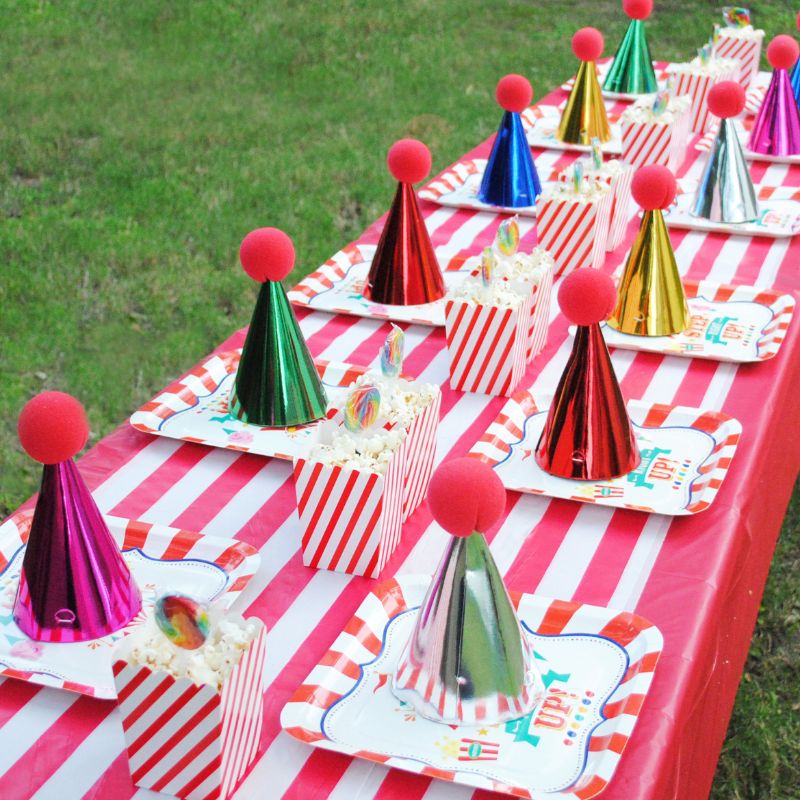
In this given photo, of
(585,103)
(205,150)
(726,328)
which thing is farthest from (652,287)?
(205,150)

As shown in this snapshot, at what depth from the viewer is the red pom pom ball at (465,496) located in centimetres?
90

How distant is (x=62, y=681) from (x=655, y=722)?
20.1 inches

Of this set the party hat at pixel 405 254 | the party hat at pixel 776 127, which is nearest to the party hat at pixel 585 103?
the party hat at pixel 776 127

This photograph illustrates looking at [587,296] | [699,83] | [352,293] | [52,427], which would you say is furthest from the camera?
[699,83]

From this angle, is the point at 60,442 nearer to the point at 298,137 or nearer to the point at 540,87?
the point at 298,137

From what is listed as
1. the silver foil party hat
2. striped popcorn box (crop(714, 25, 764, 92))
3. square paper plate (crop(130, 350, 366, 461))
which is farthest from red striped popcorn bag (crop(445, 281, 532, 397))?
striped popcorn box (crop(714, 25, 764, 92))

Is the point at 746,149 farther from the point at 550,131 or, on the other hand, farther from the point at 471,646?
the point at 471,646

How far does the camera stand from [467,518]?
916mm

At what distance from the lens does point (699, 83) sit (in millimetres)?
2529

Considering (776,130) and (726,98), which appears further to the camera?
(776,130)

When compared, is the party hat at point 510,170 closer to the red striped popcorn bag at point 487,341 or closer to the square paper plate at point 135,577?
the red striped popcorn bag at point 487,341

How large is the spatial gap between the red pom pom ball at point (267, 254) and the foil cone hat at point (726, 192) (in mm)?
951

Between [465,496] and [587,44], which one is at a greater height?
[587,44]

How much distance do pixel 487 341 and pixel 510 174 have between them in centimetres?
73
